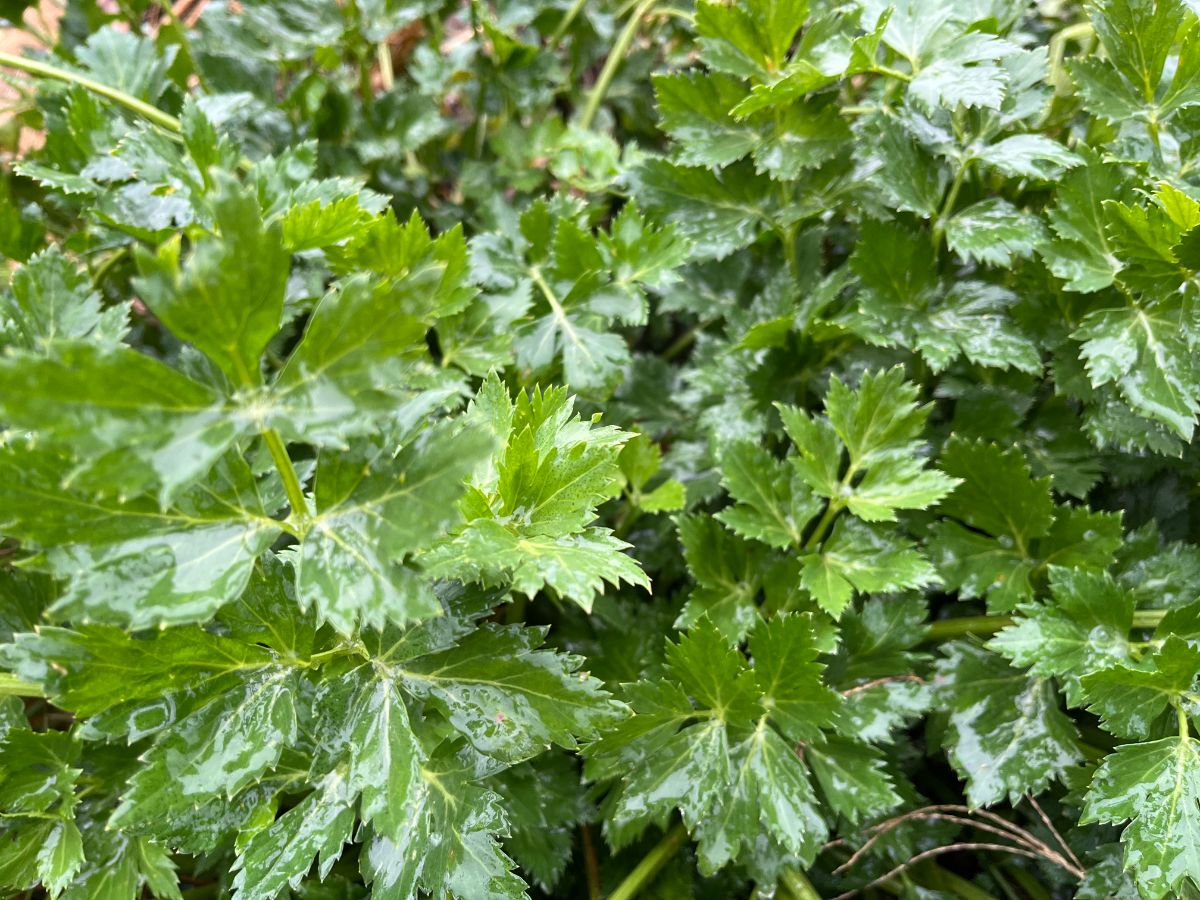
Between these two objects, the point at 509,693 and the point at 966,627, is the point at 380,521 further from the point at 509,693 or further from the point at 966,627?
the point at 966,627

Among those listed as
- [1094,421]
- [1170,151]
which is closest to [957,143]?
[1170,151]

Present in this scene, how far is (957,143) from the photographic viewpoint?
41.0 inches

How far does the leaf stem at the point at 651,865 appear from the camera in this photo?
1008mm

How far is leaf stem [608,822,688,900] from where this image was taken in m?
1.01

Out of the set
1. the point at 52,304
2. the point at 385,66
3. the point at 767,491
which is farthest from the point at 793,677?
the point at 385,66

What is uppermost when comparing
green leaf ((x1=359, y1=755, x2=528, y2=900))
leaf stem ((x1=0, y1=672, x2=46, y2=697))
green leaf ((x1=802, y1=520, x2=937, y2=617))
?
green leaf ((x1=802, y1=520, x2=937, y2=617))

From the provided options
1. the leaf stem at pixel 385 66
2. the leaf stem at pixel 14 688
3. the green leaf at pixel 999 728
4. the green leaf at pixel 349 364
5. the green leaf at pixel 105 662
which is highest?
the green leaf at pixel 349 364

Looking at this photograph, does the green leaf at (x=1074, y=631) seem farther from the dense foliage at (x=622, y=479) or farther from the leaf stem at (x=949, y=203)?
the leaf stem at (x=949, y=203)

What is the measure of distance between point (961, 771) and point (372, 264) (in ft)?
3.03

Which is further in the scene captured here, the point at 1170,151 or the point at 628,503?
the point at 628,503

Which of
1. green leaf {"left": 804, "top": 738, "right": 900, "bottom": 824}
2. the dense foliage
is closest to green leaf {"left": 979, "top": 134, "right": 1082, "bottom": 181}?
the dense foliage

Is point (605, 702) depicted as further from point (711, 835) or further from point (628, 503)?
point (628, 503)

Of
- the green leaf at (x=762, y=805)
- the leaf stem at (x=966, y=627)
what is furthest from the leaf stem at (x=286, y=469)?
the leaf stem at (x=966, y=627)

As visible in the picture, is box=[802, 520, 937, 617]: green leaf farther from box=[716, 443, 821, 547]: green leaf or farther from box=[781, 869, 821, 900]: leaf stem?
box=[781, 869, 821, 900]: leaf stem
